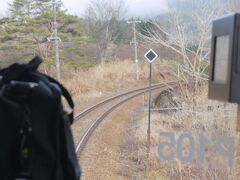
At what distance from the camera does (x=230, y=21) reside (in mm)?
1148

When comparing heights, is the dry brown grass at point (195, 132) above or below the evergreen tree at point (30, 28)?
below

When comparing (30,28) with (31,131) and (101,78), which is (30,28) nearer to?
(101,78)

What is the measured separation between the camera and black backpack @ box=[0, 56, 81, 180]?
3.22 ft

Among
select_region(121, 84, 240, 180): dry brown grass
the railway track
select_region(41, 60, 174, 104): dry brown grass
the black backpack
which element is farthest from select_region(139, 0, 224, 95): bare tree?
select_region(41, 60, 174, 104): dry brown grass

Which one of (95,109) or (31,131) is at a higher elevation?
(31,131)

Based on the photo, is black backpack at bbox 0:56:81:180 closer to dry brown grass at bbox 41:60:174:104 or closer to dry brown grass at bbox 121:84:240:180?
dry brown grass at bbox 121:84:240:180

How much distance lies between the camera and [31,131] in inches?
38.9

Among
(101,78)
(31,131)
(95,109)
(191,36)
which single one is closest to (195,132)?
(31,131)

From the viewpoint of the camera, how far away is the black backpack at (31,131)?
98cm

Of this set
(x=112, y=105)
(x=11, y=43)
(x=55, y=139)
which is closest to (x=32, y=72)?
(x=55, y=139)

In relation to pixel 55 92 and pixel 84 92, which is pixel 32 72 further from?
pixel 84 92

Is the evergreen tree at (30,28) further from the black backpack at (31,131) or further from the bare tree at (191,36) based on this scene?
the black backpack at (31,131)

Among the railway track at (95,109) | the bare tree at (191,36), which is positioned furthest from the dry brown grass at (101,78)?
the bare tree at (191,36)

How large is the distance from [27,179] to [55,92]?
0.75 ft
